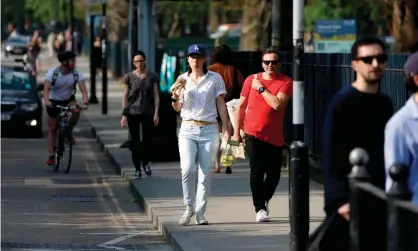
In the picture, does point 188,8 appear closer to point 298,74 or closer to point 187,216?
point 298,74

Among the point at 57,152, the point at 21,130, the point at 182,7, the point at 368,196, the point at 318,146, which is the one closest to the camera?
the point at 368,196

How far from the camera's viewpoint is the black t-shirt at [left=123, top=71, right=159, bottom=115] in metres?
17.2

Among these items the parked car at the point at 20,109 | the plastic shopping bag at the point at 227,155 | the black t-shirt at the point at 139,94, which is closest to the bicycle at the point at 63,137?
the black t-shirt at the point at 139,94

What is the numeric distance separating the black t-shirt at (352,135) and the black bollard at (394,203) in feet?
3.26

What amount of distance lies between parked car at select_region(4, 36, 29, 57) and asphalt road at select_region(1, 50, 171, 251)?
54168mm

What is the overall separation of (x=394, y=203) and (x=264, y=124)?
258 inches

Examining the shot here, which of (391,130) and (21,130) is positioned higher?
(391,130)

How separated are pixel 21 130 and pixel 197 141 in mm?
13569

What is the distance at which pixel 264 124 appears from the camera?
Answer: 12641 millimetres

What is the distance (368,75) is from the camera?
7.39 meters

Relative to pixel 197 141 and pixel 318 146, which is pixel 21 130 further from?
pixel 197 141

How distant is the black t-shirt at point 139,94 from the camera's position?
676 inches

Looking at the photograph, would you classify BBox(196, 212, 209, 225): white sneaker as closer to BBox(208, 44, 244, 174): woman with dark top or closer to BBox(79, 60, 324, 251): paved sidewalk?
BBox(79, 60, 324, 251): paved sidewalk

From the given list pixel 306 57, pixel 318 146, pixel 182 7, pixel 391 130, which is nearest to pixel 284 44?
pixel 306 57
